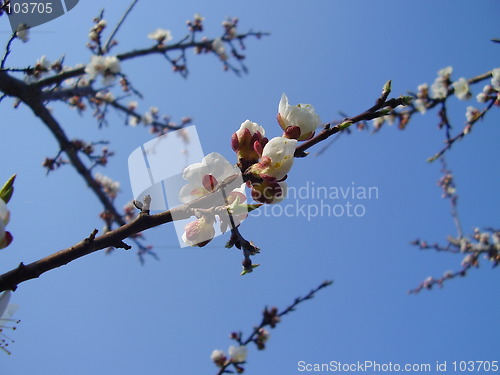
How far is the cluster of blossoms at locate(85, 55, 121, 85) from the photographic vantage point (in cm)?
463

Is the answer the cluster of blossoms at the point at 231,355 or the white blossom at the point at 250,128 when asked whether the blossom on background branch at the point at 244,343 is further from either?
the white blossom at the point at 250,128

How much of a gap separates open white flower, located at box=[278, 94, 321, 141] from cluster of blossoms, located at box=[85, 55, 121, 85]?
4206 millimetres

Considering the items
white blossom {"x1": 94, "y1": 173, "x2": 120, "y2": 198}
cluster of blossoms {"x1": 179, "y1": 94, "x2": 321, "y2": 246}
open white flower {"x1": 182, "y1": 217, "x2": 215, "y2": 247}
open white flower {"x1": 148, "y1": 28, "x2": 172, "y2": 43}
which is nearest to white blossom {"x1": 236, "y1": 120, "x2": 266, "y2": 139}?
cluster of blossoms {"x1": 179, "y1": 94, "x2": 321, "y2": 246}

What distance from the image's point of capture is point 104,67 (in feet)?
15.5

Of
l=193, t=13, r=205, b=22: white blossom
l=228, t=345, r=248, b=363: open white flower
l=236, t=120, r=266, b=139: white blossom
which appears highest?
l=193, t=13, r=205, b=22: white blossom

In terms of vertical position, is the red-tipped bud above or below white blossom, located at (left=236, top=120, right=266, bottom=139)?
below

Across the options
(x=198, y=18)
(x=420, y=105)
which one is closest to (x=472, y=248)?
(x=420, y=105)

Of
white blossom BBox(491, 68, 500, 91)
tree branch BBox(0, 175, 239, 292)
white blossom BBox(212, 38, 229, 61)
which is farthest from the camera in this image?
white blossom BBox(212, 38, 229, 61)

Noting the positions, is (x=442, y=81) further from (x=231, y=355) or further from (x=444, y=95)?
(x=231, y=355)

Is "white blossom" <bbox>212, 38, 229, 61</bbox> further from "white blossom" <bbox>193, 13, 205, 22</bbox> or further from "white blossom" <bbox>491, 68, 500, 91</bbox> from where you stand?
"white blossom" <bbox>491, 68, 500, 91</bbox>

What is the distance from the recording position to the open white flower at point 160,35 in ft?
17.2

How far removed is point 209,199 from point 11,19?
3.99 meters

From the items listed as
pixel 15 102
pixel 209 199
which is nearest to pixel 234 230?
pixel 209 199

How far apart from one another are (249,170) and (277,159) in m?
0.09
